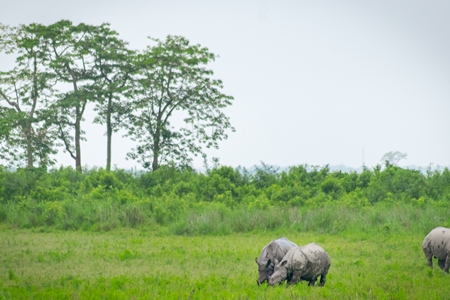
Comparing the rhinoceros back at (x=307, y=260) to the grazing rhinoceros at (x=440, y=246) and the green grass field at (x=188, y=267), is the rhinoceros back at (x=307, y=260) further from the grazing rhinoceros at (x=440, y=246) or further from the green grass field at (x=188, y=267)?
the grazing rhinoceros at (x=440, y=246)

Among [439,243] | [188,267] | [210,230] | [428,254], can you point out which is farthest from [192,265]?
[210,230]

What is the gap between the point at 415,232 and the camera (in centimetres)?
2358

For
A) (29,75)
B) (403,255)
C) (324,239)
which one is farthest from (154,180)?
(403,255)

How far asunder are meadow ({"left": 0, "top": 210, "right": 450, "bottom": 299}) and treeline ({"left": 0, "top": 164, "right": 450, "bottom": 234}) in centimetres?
125

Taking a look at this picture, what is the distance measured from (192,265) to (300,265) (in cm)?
436

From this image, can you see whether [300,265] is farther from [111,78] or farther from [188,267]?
[111,78]

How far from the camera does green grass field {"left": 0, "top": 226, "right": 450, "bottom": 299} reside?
523 inches

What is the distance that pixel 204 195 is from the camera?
33.6 meters

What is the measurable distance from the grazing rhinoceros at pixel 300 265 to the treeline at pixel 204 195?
10763 millimetres

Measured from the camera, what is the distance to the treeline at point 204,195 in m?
26.5

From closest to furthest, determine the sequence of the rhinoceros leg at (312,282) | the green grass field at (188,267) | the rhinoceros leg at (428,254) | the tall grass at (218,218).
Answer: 1. the green grass field at (188,267)
2. the rhinoceros leg at (312,282)
3. the rhinoceros leg at (428,254)
4. the tall grass at (218,218)

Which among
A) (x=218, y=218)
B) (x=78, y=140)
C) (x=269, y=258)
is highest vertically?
(x=78, y=140)

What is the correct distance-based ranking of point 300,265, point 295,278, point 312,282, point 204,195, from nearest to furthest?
point 300,265, point 295,278, point 312,282, point 204,195

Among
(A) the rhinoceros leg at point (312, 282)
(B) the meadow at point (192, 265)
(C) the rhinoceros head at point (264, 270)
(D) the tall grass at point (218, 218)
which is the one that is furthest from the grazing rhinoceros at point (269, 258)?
(D) the tall grass at point (218, 218)
